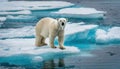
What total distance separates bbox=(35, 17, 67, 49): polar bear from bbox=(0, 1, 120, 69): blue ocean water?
0.53ft

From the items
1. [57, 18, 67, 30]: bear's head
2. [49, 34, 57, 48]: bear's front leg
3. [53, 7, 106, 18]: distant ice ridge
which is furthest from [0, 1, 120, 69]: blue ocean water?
[57, 18, 67, 30]: bear's head

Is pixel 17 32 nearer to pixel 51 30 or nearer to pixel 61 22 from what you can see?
pixel 51 30

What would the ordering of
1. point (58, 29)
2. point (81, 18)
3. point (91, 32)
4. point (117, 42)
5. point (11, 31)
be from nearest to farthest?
point (58, 29) → point (117, 42) → point (91, 32) → point (11, 31) → point (81, 18)

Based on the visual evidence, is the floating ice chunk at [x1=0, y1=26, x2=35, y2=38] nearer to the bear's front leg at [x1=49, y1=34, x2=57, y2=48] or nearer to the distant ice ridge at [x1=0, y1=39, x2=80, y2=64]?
the distant ice ridge at [x1=0, y1=39, x2=80, y2=64]

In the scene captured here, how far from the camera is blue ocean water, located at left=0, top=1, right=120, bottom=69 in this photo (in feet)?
19.7

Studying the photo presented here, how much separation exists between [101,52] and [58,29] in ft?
2.79

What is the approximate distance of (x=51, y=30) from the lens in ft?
21.2

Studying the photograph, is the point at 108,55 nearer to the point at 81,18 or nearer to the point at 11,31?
the point at 11,31

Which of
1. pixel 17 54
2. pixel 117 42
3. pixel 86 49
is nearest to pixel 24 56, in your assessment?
pixel 17 54

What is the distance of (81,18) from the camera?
34.1ft

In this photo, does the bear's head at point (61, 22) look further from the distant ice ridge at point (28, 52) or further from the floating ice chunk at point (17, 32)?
the floating ice chunk at point (17, 32)

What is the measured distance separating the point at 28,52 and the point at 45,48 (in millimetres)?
404

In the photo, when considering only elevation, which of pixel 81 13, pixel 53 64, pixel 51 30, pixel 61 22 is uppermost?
pixel 61 22

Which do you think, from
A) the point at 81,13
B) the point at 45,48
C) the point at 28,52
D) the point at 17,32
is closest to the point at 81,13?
the point at 81,13
